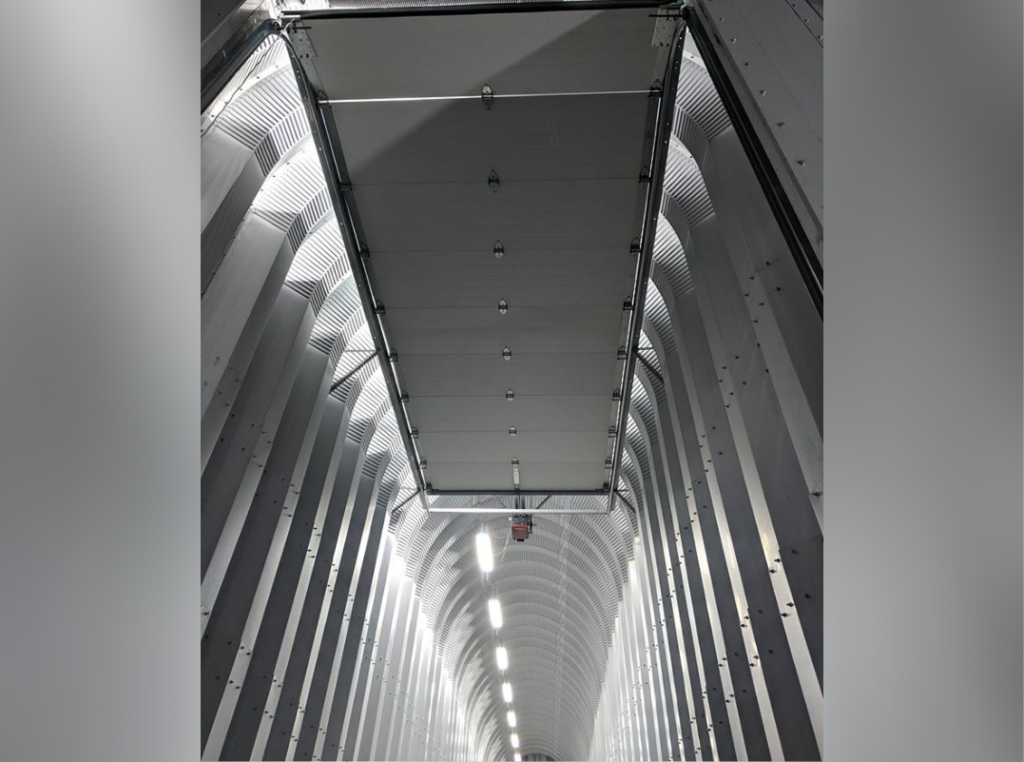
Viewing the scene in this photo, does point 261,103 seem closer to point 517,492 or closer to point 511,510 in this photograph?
point 517,492

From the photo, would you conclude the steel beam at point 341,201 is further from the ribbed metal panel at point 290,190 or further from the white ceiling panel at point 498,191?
the ribbed metal panel at point 290,190

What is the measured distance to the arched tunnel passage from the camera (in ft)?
34.5

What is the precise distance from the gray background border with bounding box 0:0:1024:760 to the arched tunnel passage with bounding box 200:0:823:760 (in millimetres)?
6534

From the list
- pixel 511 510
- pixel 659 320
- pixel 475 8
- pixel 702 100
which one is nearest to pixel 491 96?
pixel 475 8

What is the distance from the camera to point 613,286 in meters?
14.6

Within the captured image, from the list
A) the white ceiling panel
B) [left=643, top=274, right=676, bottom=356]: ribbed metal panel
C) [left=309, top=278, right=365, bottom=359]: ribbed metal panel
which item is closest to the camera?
the white ceiling panel

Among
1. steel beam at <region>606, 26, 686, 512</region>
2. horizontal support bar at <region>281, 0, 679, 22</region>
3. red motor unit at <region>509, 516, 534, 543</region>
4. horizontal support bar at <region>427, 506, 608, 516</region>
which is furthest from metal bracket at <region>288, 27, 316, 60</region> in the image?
red motor unit at <region>509, 516, 534, 543</region>

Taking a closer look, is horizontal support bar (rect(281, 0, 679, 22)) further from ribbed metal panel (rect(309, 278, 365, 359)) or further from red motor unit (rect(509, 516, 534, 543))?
red motor unit (rect(509, 516, 534, 543))
